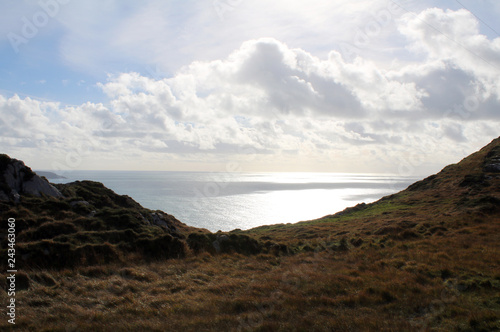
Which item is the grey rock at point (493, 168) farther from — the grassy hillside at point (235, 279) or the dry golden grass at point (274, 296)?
the dry golden grass at point (274, 296)

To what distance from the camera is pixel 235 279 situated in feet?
42.3

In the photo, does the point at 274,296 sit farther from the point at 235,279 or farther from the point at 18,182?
the point at 18,182

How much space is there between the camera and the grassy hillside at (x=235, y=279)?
8.36m

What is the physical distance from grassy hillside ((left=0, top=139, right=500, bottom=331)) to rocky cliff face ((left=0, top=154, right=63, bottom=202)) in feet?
4.50

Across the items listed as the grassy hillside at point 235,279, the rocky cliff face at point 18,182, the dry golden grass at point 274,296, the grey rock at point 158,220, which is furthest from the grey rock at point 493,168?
the rocky cliff face at point 18,182

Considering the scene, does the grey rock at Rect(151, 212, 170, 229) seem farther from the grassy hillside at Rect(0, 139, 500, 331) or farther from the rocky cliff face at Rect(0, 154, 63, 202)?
the rocky cliff face at Rect(0, 154, 63, 202)

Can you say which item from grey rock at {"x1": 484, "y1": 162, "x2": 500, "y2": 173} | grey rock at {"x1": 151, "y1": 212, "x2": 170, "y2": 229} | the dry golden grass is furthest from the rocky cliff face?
grey rock at {"x1": 484, "y1": 162, "x2": 500, "y2": 173}

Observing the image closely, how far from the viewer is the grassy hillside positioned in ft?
27.4

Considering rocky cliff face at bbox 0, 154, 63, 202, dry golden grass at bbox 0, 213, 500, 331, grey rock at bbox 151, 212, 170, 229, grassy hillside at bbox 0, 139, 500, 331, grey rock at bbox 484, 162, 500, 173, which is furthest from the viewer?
grey rock at bbox 484, 162, 500, 173

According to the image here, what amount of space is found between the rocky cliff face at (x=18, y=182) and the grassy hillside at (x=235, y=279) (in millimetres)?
1372

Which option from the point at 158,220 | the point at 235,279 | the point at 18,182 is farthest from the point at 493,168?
the point at 18,182

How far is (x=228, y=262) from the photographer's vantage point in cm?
1667

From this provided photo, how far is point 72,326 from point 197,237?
12008 millimetres

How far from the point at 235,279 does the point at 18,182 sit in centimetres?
2006
